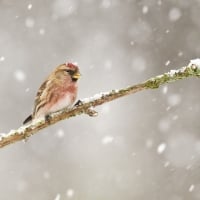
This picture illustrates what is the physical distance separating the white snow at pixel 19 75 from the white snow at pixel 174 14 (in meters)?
2.75

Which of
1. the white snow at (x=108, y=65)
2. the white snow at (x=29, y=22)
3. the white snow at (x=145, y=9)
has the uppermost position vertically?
the white snow at (x=29, y=22)

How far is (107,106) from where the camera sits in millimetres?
16453

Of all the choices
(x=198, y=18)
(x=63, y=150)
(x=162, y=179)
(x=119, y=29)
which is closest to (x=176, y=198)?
(x=162, y=179)

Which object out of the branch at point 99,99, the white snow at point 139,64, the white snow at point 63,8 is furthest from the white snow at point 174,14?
the branch at point 99,99

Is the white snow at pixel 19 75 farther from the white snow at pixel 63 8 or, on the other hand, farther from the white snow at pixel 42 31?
the white snow at pixel 63 8

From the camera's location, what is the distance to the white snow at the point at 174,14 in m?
15.3

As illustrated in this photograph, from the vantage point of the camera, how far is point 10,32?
1712cm

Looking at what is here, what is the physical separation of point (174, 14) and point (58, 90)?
10.4m

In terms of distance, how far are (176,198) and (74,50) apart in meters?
4.11

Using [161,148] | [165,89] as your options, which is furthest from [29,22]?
[161,148]

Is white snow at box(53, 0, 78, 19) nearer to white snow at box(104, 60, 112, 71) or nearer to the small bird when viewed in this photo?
white snow at box(104, 60, 112, 71)

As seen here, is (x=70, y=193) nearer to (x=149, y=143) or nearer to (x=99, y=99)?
(x=149, y=143)

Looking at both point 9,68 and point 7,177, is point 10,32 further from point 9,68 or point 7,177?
point 7,177

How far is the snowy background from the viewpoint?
1402 cm
